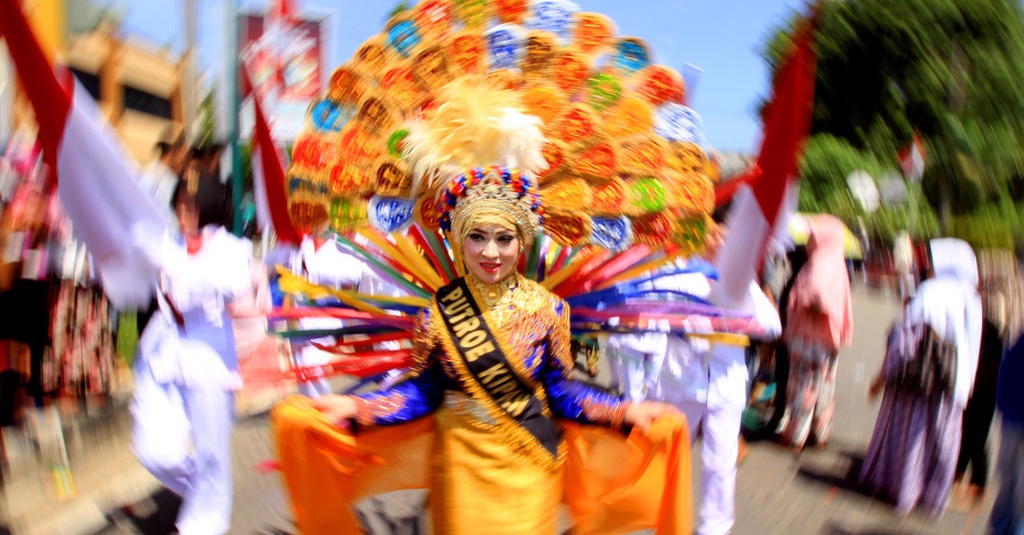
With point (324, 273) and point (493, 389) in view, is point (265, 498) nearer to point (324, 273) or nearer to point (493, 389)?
point (324, 273)

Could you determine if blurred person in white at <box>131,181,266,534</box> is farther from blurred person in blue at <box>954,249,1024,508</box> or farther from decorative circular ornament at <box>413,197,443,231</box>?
blurred person in blue at <box>954,249,1024,508</box>

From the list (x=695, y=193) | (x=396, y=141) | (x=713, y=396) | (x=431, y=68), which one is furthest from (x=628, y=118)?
(x=713, y=396)

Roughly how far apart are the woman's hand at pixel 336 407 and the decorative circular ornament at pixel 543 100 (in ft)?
3.76

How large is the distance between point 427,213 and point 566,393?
0.80 metres

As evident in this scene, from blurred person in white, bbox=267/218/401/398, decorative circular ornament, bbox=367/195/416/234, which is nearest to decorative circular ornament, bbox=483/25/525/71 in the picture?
decorative circular ornament, bbox=367/195/416/234

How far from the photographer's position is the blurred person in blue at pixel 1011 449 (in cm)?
349

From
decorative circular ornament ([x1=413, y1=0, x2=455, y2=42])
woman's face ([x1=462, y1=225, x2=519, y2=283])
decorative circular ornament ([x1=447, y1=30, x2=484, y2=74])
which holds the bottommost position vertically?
woman's face ([x1=462, y1=225, x2=519, y2=283])

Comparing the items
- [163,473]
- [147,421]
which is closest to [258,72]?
[147,421]

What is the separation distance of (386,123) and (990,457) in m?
5.63

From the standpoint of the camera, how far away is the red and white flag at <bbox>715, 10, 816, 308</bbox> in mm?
2189

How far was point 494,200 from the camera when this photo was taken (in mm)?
2357

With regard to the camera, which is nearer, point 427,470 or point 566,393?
point 566,393

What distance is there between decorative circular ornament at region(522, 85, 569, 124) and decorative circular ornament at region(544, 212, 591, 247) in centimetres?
35

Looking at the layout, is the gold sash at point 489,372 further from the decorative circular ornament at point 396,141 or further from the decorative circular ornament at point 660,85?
the decorative circular ornament at point 660,85
